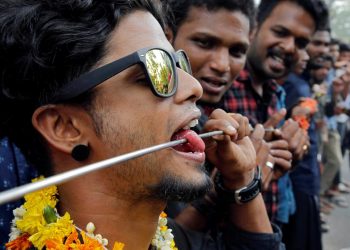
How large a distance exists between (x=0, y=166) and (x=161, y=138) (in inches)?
33.1

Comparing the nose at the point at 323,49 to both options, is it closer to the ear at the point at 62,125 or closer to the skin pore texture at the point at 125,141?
the skin pore texture at the point at 125,141

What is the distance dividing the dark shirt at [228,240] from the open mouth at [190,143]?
0.44 metres

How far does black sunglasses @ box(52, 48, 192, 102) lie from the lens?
1.32m

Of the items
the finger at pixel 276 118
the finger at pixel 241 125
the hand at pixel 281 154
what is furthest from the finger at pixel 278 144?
the finger at pixel 241 125

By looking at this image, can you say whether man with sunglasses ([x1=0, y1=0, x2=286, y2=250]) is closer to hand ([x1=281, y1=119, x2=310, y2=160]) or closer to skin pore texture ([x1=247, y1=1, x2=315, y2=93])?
hand ([x1=281, y1=119, x2=310, y2=160])

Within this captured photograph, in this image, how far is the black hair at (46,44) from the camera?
1335 mm

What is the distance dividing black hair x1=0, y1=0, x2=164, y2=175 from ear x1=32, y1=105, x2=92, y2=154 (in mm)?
40

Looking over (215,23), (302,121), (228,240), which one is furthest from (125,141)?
(302,121)

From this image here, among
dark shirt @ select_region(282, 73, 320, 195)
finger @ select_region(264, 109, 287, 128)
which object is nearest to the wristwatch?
finger @ select_region(264, 109, 287, 128)

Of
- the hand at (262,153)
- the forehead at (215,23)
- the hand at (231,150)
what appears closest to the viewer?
the hand at (231,150)

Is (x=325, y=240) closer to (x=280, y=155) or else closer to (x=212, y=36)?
(x=280, y=155)

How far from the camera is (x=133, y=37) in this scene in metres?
1.40

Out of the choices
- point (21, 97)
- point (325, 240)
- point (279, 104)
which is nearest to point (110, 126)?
point (21, 97)

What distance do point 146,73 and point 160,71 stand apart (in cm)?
8
